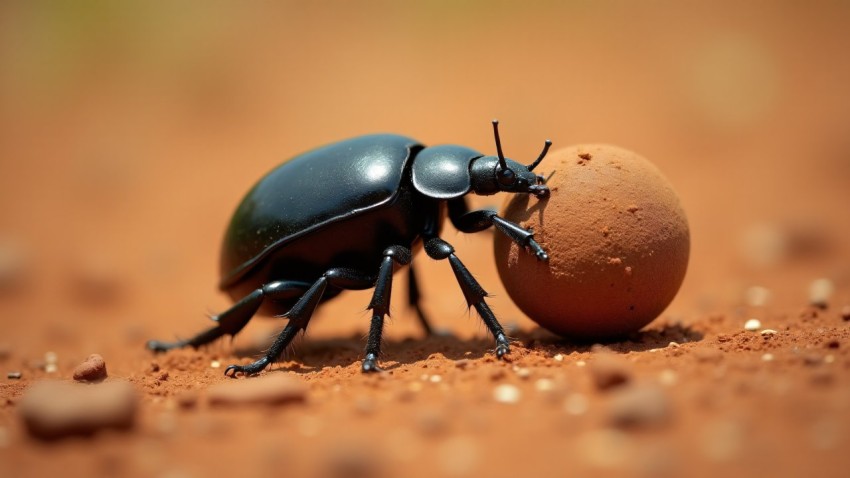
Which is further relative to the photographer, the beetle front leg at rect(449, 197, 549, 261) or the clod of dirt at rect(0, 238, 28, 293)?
the clod of dirt at rect(0, 238, 28, 293)

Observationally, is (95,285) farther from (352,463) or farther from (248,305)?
(352,463)

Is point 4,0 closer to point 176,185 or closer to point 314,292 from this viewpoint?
point 176,185

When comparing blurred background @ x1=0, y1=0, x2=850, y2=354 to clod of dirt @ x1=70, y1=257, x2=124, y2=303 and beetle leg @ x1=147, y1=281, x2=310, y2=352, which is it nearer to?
clod of dirt @ x1=70, y1=257, x2=124, y2=303

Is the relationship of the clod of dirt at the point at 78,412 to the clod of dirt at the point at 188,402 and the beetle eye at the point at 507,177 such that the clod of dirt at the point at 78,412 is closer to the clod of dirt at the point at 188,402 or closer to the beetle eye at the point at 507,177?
the clod of dirt at the point at 188,402

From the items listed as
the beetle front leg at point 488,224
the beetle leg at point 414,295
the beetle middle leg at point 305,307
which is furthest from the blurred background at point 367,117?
the beetle middle leg at point 305,307

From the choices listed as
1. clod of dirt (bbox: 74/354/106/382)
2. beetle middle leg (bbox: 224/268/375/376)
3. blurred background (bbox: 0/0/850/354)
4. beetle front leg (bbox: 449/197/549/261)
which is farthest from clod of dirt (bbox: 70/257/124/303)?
beetle front leg (bbox: 449/197/549/261)

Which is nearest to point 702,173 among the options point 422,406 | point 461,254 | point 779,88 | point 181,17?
point 779,88
